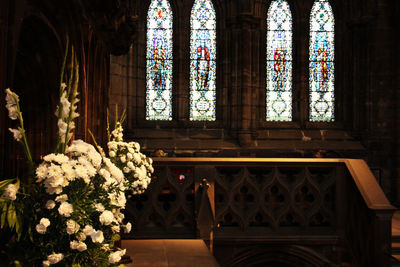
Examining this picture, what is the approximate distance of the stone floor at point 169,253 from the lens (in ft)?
15.5

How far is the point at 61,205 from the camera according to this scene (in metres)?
2.21

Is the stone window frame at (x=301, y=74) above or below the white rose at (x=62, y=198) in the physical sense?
above

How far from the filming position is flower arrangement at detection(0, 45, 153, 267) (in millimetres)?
2217

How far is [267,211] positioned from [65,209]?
4.49 m

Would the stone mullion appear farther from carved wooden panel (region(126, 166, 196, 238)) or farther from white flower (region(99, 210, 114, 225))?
white flower (region(99, 210, 114, 225))

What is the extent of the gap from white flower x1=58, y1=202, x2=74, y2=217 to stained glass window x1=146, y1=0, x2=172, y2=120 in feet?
34.0

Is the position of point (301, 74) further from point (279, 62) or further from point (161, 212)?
point (161, 212)

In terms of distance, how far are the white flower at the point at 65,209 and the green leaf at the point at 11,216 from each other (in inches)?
7.3

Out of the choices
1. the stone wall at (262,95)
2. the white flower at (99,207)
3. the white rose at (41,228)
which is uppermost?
the stone wall at (262,95)

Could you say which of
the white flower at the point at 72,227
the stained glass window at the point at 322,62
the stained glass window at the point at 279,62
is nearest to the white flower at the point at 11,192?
the white flower at the point at 72,227

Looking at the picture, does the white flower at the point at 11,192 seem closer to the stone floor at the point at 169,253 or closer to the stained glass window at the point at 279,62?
the stone floor at the point at 169,253

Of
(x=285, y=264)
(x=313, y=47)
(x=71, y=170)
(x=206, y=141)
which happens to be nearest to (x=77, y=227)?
(x=71, y=170)

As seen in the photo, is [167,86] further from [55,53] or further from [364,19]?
[55,53]

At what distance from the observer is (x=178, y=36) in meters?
12.6
